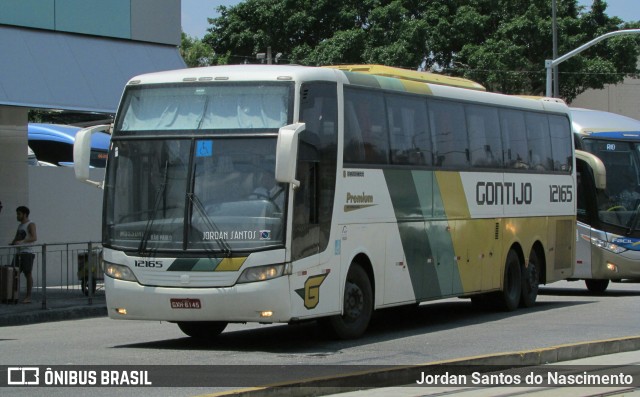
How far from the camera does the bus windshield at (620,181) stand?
79.1 feet

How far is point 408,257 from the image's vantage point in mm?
16047

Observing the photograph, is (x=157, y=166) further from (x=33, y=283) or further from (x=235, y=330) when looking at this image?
(x=33, y=283)

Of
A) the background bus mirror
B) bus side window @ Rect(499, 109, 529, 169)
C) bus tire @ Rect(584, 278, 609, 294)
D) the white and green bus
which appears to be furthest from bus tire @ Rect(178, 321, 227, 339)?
bus tire @ Rect(584, 278, 609, 294)

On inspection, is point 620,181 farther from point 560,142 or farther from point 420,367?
point 420,367

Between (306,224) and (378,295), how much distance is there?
7.28ft

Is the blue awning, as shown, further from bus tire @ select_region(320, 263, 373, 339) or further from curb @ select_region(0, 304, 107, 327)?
bus tire @ select_region(320, 263, 373, 339)

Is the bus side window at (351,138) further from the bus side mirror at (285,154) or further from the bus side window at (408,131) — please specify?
the bus side mirror at (285,154)

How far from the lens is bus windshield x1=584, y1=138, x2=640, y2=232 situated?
949 inches

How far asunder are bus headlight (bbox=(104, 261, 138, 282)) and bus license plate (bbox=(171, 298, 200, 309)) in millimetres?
596

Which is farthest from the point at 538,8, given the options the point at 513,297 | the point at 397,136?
the point at 397,136

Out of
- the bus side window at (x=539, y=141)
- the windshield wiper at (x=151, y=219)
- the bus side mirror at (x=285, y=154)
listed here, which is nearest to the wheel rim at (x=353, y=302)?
the bus side mirror at (x=285, y=154)

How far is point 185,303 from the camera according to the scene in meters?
13.3

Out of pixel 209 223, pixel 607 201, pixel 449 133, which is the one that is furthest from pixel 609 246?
pixel 209 223

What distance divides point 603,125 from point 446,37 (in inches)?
987
